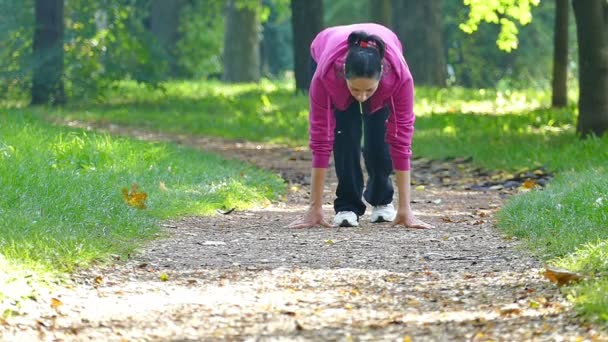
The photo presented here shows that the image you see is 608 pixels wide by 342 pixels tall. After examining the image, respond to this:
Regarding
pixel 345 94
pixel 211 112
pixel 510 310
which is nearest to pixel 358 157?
pixel 345 94

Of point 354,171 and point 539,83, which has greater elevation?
point 354,171

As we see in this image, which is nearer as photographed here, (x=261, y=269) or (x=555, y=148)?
(x=261, y=269)

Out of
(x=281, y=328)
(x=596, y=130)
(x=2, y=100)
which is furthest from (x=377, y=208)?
(x=2, y=100)

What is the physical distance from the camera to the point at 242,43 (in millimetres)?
37750

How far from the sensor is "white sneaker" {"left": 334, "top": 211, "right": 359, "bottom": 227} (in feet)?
29.6

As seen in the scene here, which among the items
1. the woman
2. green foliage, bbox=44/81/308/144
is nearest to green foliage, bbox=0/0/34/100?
green foliage, bbox=44/81/308/144

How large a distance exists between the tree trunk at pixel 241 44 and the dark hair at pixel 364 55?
29.4 m

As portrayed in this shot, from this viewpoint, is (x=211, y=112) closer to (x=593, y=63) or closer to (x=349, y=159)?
(x=593, y=63)

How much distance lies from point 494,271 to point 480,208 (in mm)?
4108

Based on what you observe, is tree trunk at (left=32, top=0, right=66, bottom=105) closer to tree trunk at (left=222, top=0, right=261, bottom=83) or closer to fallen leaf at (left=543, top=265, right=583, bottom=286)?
tree trunk at (left=222, top=0, right=261, bottom=83)

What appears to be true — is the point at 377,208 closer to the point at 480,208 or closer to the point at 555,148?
the point at 480,208

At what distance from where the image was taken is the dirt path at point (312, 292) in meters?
5.30

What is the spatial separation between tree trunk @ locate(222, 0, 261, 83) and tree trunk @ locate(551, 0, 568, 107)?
17054 millimetres

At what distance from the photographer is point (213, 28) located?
43781mm
